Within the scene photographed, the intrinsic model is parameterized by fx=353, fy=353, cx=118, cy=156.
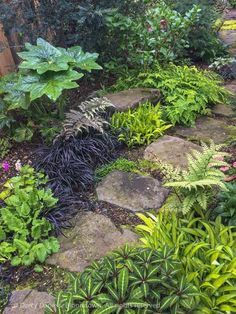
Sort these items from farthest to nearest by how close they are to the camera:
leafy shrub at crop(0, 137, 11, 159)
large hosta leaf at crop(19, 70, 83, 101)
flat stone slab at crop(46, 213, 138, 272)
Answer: leafy shrub at crop(0, 137, 11, 159) < large hosta leaf at crop(19, 70, 83, 101) < flat stone slab at crop(46, 213, 138, 272)

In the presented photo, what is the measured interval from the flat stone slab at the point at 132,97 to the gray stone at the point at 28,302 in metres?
2.21

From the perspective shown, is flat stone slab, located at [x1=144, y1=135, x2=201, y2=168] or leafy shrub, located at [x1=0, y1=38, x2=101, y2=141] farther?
flat stone slab, located at [x1=144, y1=135, x2=201, y2=168]

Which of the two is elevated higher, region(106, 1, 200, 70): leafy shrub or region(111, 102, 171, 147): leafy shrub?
region(106, 1, 200, 70): leafy shrub

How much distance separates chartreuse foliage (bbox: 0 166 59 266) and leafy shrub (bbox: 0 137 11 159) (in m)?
0.82

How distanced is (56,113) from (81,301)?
2367 mm

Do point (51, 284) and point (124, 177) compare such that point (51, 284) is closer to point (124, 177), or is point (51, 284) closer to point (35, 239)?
point (35, 239)

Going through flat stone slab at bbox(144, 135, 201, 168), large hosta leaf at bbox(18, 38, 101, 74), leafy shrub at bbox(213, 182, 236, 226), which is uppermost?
large hosta leaf at bbox(18, 38, 101, 74)

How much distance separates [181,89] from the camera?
4.21 metres

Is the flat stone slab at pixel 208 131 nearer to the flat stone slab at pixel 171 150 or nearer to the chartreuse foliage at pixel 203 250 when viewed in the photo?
the flat stone slab at pixel 171 150

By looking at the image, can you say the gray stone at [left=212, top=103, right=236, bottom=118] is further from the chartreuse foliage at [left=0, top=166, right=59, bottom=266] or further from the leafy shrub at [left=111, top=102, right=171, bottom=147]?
the chartreuse foliage at [left=0, top=166, right=59, bottom=266]

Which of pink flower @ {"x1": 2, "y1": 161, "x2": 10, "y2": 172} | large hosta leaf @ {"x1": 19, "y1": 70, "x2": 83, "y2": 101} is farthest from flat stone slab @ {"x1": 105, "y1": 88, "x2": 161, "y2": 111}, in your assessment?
pink flower @ {"x1": 2, "y1": 161, "x2": 10, "y2": 172}

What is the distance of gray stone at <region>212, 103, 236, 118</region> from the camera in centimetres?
421

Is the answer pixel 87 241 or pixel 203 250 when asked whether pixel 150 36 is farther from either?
pixel 203 250

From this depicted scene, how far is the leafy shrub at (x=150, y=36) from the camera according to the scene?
14.3 feet
